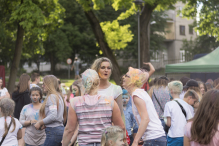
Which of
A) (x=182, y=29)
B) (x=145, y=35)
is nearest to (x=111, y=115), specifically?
(x=145, y=35)

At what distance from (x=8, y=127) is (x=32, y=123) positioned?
69 centimetres

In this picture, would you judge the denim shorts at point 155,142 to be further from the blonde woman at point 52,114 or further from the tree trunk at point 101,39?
the tree trunk at point 101,39

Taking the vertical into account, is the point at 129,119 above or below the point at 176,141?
above

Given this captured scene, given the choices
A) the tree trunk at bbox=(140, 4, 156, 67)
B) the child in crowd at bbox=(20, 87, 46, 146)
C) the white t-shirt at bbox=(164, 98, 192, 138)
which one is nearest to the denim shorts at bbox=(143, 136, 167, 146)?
the white t-shirt at bbox=(164, 98, 192, 138)

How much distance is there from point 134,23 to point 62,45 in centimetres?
888

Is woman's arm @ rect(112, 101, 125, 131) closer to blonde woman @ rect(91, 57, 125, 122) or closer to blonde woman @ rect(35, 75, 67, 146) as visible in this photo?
blonde woman @ rect(91, 57, 125, 122)

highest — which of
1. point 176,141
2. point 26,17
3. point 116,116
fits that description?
point 26,17

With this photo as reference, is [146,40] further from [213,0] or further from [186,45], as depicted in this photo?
[186,45]

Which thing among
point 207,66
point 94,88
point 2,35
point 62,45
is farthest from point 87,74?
point 62,45

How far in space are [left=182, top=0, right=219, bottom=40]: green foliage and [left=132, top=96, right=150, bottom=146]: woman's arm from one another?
17172 millimetres

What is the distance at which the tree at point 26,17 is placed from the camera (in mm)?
13695

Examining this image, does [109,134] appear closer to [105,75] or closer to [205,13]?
[105,75]

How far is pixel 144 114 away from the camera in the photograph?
11.4ft

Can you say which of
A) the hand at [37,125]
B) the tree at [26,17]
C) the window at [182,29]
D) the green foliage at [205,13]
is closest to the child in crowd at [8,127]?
the hand at [37,125]
